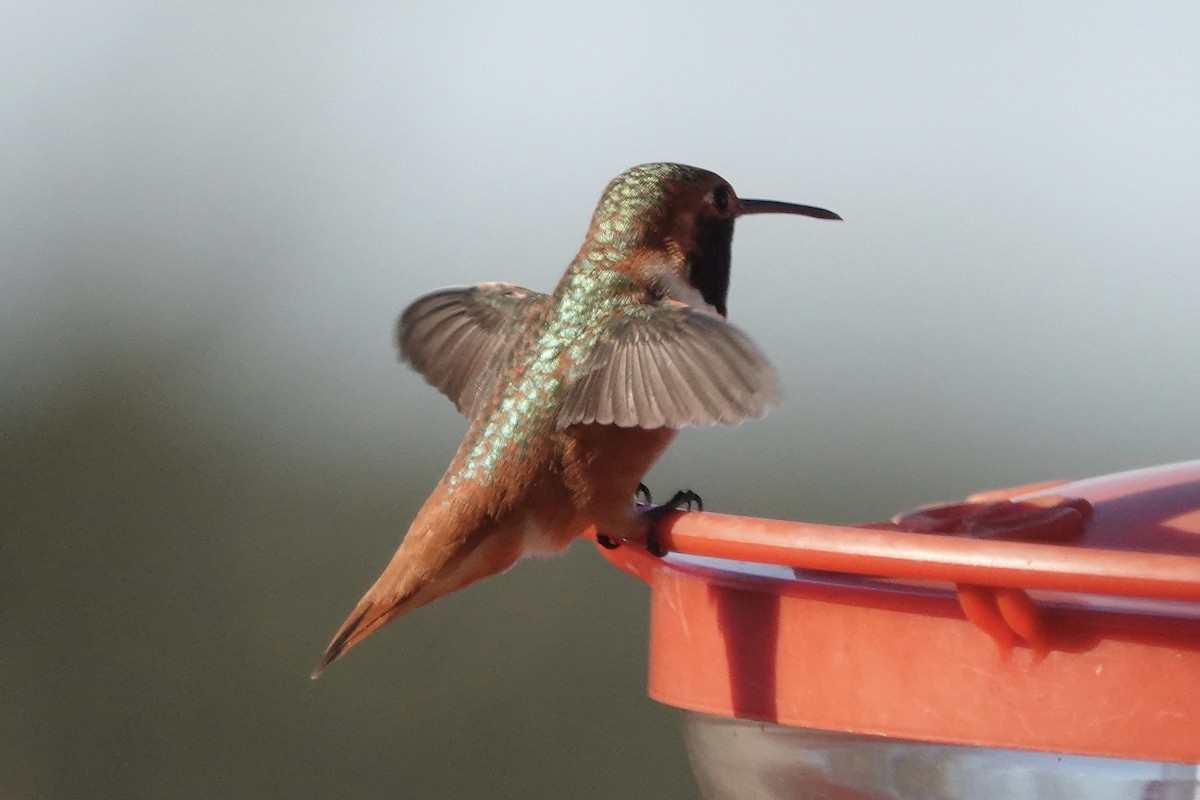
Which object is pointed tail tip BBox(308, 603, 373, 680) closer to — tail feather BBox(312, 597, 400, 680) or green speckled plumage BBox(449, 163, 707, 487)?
tail feather BBox(312, 597, 400, 680)

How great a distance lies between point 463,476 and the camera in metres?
2.20

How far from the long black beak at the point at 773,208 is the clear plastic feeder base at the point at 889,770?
0.96 m

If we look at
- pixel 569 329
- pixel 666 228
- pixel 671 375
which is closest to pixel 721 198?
pixel 666 228

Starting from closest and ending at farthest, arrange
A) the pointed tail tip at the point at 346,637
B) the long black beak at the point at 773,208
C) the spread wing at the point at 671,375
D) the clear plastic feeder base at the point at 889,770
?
the clear plastic feeder base at the point at 889,770 < the spread wing at the point at 671,375 < the pointed tail tip at the point at 346,637 < the long black beak at the point at 773,208

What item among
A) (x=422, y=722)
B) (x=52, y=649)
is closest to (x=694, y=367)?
(x=422, y=722)

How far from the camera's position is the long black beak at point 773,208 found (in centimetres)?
246

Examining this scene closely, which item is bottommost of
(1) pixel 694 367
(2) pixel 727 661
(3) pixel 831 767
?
(3) pixel 831 767

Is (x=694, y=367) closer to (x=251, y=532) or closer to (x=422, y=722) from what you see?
A: (x=422, y=722)

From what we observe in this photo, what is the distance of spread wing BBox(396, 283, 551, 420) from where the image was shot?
8.05 ft

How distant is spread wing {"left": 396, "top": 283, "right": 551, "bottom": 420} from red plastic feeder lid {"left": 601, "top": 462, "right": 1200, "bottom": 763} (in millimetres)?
953

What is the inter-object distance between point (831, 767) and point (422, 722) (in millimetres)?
4751

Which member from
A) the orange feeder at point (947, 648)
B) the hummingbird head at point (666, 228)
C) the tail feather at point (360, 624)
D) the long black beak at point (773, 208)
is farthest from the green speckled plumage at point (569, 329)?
the orange feeder at point (947, 648)

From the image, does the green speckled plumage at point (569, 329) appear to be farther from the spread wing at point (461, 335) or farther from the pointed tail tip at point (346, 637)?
the pointed tail tip at point (346, 637)

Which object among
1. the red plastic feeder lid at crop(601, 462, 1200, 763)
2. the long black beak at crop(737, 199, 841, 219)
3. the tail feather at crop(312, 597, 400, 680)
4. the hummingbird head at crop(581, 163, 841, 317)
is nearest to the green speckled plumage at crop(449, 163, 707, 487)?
the hummingbird head at crop(581, 163, 841, 317)
